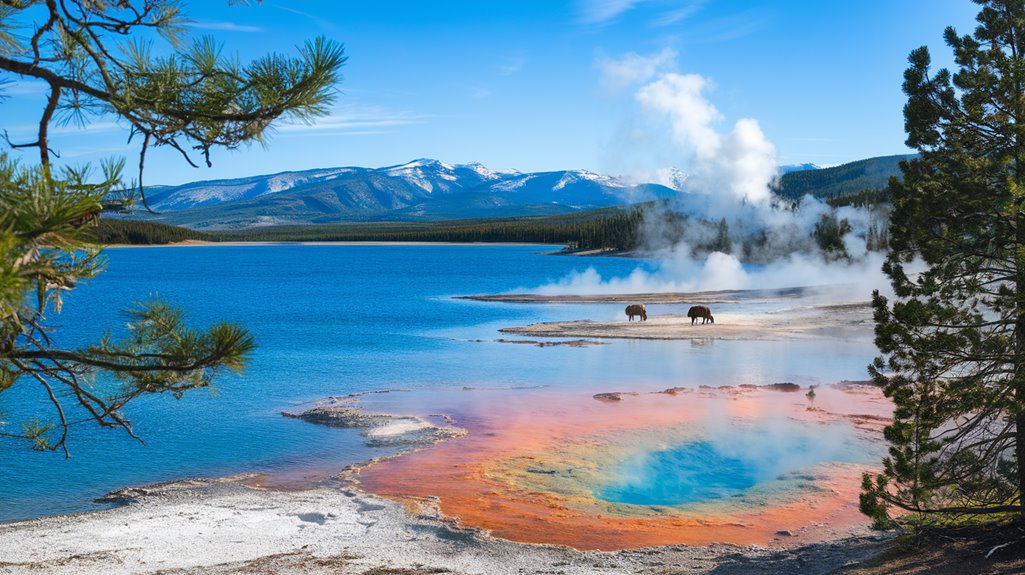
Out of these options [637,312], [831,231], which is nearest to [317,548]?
[637,312]

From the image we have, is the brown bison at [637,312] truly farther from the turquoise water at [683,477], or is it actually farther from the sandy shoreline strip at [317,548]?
the sandy shoreline strip at [317,548]

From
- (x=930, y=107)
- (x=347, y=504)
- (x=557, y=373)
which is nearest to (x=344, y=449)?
(x=347, y=504)

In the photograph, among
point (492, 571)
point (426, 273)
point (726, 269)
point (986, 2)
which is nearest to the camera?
point (986, 2)

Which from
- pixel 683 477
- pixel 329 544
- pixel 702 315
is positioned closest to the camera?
pixel 329 544

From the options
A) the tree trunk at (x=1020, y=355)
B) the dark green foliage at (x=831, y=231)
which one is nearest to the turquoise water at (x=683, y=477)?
the tree trunk at (x=1020, y=355)

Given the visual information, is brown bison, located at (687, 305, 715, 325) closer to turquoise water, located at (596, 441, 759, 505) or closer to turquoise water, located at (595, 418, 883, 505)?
turquoise water, located at (595, 418, 883, 505)

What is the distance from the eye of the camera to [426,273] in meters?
111

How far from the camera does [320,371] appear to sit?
33.2 metres

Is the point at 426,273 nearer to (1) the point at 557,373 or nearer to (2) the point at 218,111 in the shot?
(1) the point at 557,373

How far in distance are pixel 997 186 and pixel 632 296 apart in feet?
172

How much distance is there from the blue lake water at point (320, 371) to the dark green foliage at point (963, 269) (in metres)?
8.70

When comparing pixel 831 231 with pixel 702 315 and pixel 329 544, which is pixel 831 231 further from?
pixel 329 544

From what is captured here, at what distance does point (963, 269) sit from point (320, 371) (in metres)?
27.3

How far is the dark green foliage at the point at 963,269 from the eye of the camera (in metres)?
9.81
